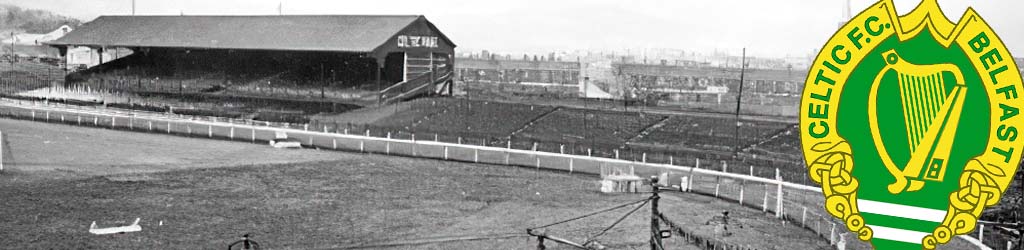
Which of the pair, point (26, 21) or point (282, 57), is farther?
point (26, 21)

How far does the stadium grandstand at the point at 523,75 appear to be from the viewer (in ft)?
234

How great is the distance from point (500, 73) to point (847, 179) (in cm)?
6884

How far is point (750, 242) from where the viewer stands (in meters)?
18.7

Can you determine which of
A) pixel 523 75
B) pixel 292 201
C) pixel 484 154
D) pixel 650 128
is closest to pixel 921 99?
pixel 292 201

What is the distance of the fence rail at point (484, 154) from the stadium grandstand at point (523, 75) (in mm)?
30075

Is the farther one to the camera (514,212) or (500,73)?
(500,73)

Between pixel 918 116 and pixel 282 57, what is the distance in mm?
50376

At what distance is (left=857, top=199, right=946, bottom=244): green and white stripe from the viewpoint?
7.55 m

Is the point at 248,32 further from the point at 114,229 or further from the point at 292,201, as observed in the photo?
the point at 114,229

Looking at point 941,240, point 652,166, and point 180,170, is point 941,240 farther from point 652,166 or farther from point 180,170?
point 180,170

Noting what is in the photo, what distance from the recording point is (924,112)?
288 inches

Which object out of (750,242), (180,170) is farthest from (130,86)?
(750,242)

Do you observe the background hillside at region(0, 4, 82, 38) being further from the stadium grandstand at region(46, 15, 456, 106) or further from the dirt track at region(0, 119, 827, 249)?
the dirt track at region(0, 119, 827, 249)

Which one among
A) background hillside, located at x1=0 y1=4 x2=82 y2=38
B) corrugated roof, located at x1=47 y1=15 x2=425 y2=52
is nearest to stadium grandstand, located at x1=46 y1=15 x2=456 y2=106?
corrugated roof, located at x1=47 y1=15 x2=425 y2=52
